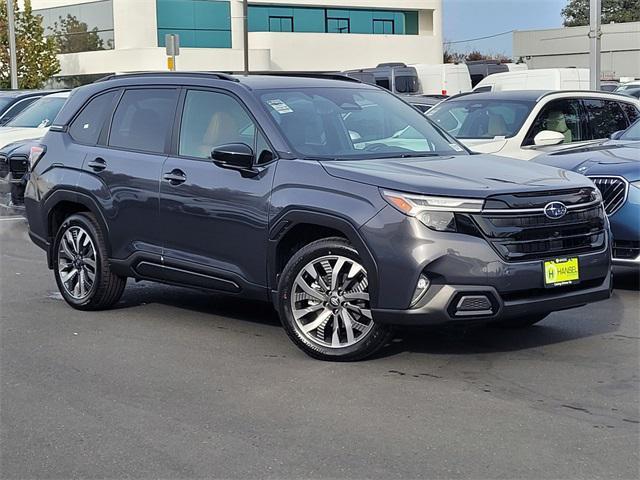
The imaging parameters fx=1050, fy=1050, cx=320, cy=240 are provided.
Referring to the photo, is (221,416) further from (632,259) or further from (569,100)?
(569,100)

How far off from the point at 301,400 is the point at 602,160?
14.3 feet

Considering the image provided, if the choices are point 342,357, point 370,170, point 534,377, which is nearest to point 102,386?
point 342,357

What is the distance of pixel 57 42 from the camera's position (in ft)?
172

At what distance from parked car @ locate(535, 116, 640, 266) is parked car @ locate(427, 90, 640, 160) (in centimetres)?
203

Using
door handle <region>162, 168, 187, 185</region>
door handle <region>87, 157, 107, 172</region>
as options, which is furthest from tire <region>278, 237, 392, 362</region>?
door handle <region>87, 157, 107, 172</region>

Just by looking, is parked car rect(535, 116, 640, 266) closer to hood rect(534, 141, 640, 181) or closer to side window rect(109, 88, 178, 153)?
hood rect(534, 141, 640, 181)

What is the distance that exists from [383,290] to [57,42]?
162 feet

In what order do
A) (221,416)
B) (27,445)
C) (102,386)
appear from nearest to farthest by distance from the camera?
(27,445), (221,416), (102,386)

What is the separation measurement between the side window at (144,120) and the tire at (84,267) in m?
0.68

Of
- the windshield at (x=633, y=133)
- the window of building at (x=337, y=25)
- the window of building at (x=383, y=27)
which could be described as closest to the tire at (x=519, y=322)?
the windshield at (x=633, y=133)

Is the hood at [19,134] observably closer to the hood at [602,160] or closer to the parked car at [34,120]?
the parked car at [34,120]

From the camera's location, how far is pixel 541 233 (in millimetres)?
6191

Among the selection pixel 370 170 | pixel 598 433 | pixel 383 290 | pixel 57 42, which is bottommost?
pixel 598 433

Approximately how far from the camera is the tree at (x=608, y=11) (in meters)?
95.8
